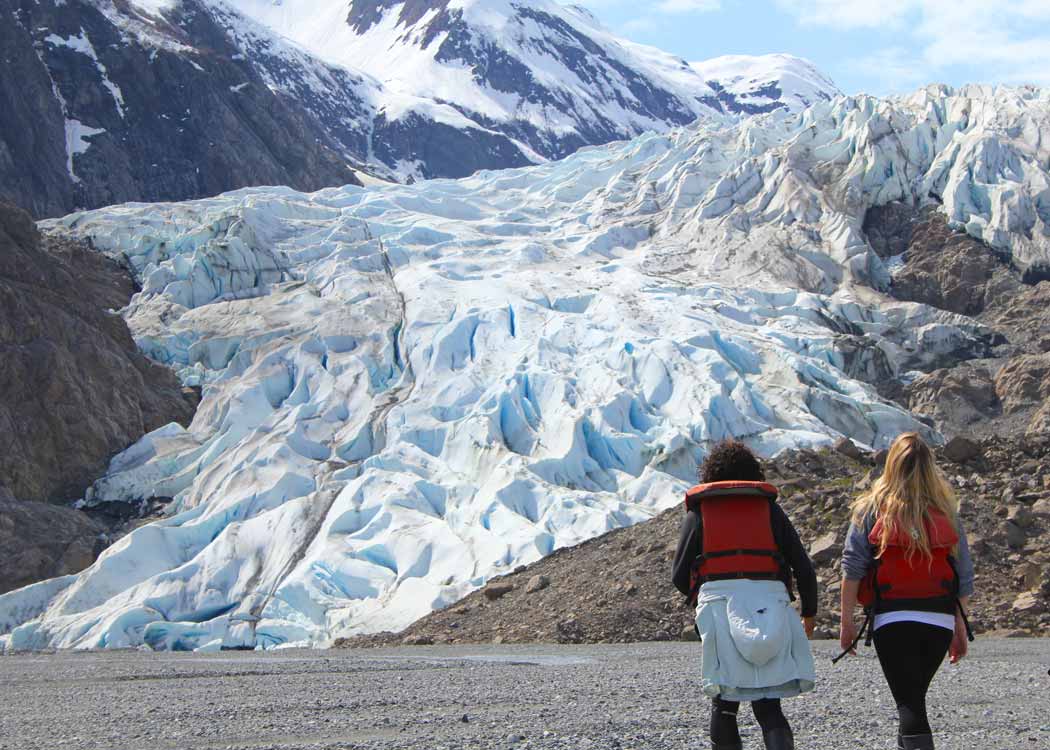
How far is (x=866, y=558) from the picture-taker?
16.3 feet

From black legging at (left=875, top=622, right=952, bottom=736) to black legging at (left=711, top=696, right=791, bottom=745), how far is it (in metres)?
0.49

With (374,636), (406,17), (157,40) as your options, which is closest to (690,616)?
(374,636)

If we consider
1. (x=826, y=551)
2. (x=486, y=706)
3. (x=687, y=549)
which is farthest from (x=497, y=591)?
(x=687, y=549)

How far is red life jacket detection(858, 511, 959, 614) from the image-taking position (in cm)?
490

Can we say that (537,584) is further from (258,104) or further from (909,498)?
(258,104)

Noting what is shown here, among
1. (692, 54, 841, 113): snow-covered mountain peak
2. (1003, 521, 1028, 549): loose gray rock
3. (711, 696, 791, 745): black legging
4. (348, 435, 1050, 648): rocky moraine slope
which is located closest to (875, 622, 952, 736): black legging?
(711, 696, 791, 745): black legging

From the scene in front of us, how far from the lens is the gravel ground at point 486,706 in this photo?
7.14 meters

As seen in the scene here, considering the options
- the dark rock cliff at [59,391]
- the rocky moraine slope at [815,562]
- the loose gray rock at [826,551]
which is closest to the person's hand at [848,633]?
the rocky moraine slope at [815,562]

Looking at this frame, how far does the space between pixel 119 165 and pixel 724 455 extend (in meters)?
72.2

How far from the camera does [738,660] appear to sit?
4.75 m

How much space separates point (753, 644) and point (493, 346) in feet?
103

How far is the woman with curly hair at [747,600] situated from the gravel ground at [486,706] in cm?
199

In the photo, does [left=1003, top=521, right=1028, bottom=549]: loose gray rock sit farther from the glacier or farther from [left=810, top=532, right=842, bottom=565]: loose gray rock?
the glacier

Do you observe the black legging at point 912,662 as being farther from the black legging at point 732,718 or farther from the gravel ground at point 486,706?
the gravel ground at point 486,706
